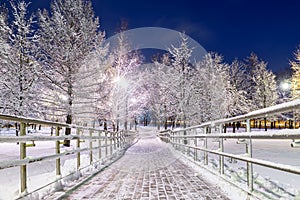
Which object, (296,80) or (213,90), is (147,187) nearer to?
(296,80)

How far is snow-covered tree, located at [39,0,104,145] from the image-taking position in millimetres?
17016

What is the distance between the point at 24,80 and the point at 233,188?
16.9 m

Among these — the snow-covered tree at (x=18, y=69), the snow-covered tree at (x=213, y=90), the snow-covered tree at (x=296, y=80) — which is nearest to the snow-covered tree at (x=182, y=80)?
the snow-covered tree at (x=213, y=90)

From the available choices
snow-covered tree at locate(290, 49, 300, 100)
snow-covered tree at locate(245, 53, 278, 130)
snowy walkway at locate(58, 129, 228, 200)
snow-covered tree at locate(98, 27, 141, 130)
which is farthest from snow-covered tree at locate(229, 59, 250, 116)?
snowy walkway at locate(58, 129, 228, 200)

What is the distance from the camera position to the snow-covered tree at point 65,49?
17016 mm

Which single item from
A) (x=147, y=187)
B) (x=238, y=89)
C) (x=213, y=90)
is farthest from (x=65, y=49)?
(x=238, y=89)

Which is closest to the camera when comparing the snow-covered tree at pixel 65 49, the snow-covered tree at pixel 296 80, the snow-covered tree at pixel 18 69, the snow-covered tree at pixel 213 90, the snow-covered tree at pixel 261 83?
the snow-covered tree at pixel 65 49

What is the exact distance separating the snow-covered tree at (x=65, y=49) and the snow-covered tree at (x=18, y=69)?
953mm

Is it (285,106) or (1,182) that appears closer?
(285,106)

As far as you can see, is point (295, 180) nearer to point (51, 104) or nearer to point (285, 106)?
point (285, 106)

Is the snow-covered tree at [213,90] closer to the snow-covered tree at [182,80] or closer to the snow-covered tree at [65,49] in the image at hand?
the snow-covered tree at [182,80]

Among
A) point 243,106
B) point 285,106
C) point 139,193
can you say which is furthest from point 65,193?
point 243,106

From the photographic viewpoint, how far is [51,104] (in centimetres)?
1805

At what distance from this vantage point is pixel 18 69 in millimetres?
18469
